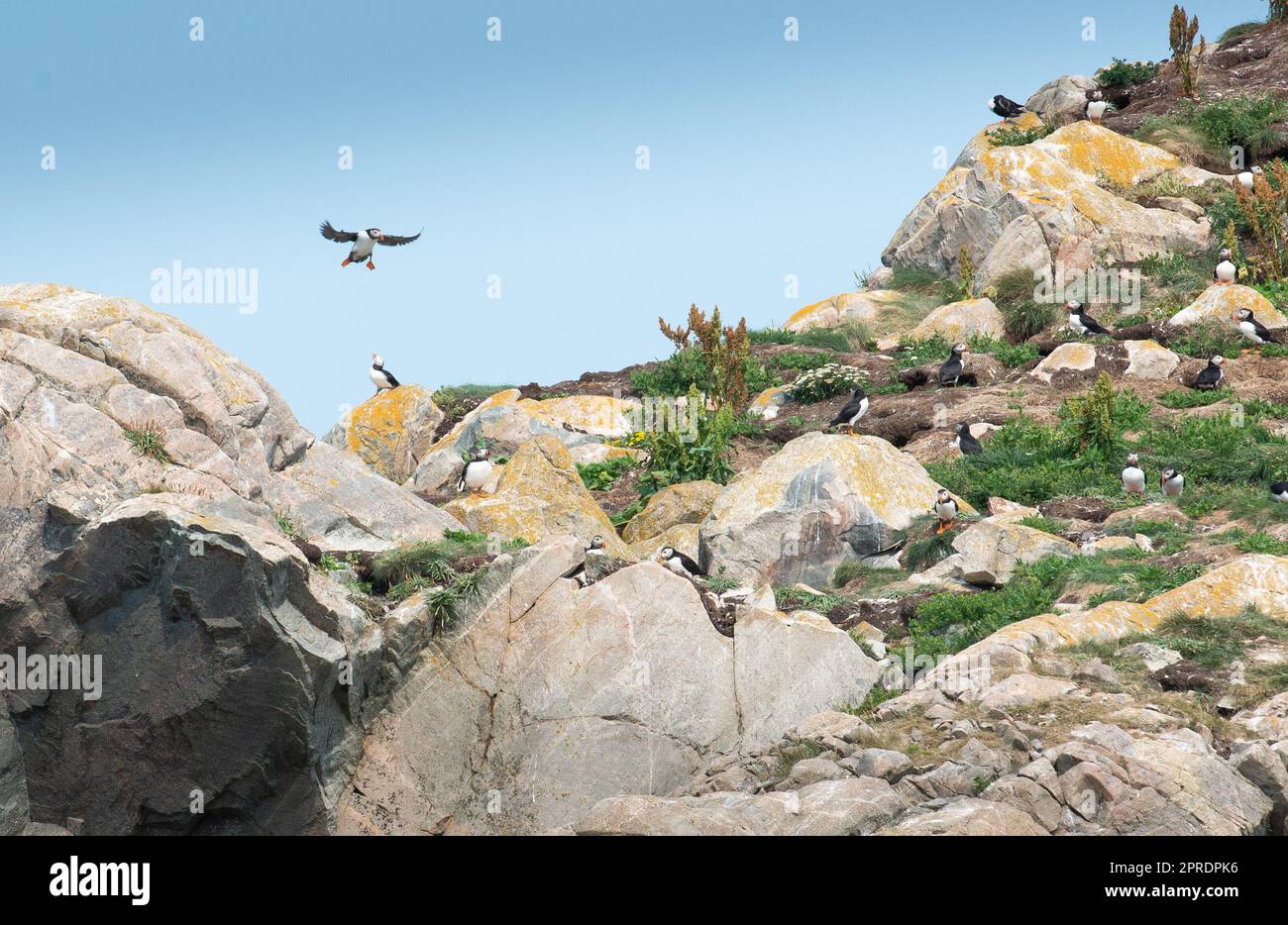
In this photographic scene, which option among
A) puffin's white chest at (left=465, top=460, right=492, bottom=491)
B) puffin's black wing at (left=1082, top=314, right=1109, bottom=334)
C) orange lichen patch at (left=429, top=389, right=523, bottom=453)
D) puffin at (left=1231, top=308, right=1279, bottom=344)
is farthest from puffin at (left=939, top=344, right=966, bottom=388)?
puffin's white chest at (left=465, top=460, right=492, bottom=491)

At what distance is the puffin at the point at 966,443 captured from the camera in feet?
74.9

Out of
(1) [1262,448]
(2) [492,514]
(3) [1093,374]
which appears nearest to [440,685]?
(2) [492,514]

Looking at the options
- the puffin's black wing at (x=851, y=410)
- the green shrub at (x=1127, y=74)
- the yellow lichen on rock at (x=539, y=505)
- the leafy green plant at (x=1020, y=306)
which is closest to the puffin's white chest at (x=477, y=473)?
the yellow lichen on rock at (x=539, y=505)

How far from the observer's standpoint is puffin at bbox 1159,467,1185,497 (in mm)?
19578

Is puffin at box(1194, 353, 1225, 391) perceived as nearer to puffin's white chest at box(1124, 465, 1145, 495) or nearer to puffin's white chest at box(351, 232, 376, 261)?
puffin's white chest at box(1124, 465, 1145, 495)

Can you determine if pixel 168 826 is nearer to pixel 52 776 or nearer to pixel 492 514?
pixel 52 776

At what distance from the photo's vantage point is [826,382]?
28766 millimetres

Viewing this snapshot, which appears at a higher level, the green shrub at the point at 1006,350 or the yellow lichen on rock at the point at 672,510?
the green shrub at the point at 1006,350

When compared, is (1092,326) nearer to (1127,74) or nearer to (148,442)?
(1127,74)

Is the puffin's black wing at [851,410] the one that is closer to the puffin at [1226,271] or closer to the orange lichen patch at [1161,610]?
the puffin at [1226,271]

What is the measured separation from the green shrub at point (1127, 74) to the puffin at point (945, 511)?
25.6 meters

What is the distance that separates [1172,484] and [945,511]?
3471 mm

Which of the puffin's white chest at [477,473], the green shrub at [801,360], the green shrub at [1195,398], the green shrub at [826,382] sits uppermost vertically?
the green shrub at [801,360]

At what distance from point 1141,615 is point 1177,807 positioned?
182 inches
